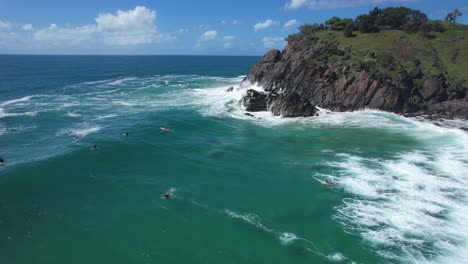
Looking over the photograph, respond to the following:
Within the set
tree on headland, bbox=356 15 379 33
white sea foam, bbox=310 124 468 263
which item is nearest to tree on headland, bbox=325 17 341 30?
tree on headland, bbox=356 15 379 33

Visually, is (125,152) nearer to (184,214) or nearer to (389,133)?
(184,214)

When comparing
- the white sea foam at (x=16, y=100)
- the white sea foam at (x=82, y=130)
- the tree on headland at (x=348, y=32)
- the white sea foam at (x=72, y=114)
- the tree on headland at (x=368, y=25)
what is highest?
the tree on headland at (x=368, y=25)

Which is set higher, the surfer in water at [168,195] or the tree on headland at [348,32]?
the tree on headland at [348,32]

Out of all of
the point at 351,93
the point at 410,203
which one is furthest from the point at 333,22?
the point at 410,203

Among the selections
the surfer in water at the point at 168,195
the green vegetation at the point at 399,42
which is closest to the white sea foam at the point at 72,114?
the surfer in water at the point at 168,195

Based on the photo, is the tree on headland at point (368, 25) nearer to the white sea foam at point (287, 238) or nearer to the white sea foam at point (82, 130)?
the white sea foam at point (82, 130)

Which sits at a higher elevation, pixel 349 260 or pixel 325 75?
pixel 325 75

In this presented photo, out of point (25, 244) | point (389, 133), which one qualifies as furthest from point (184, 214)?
point (389, 133)

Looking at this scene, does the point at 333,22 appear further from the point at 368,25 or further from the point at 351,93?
the point at 351,93
